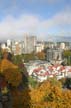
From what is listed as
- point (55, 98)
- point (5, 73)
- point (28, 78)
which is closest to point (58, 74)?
point (28, 78)

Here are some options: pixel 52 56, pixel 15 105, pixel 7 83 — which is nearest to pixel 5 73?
pixel 7 83

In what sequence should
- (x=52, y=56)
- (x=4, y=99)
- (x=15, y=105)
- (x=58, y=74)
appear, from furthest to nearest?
(x=52, y=56) → (x=58, y=74) → (x=4, y=99) → (x=15, y=105)

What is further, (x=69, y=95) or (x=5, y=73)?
(x=5, y=73)

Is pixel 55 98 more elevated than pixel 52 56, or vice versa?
pixel 55 98

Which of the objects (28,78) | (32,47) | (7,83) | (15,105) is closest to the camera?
(15,105)

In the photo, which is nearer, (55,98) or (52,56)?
(55,98)

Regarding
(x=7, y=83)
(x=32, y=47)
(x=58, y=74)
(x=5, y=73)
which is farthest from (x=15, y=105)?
(x=32, y=47)

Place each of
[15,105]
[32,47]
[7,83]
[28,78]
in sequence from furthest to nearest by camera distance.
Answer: [32,47] → [28,78] → [7,83] → [15,105]

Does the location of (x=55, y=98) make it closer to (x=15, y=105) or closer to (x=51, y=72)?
(x=15, y=105)

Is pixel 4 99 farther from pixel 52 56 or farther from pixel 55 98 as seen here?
pixel 52 56

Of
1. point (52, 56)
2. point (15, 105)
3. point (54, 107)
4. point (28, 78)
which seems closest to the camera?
point (54, 107)
